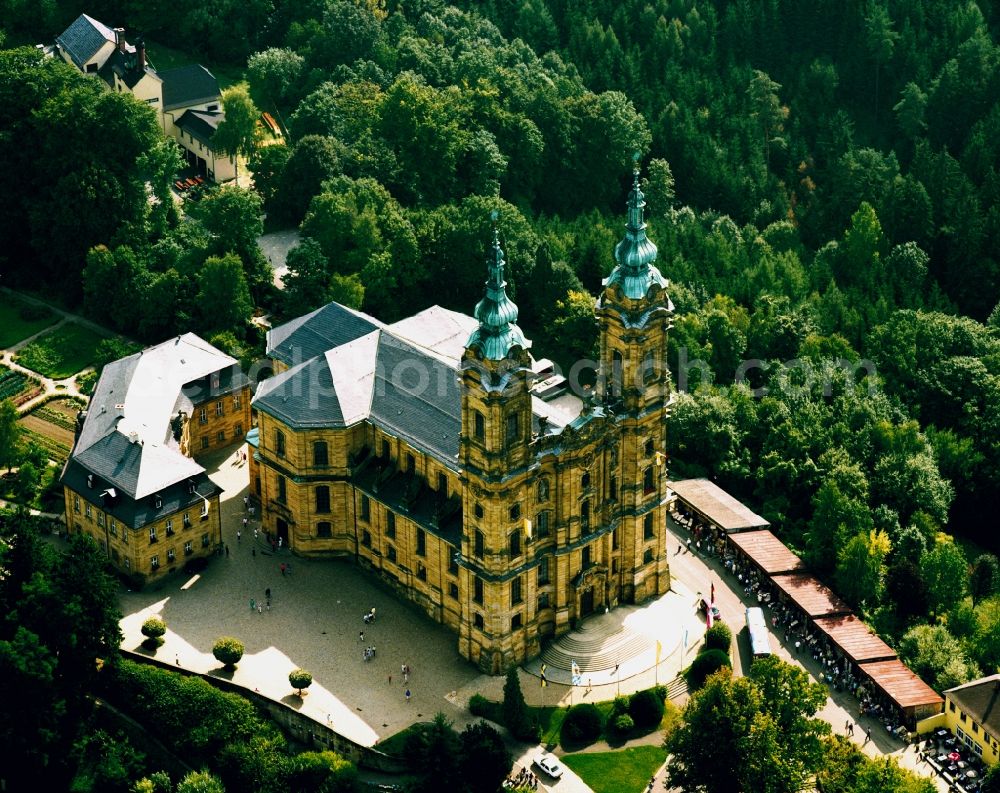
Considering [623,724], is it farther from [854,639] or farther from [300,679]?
[300,679]

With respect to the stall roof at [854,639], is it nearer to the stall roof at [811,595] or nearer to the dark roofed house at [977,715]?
the stall roof at [811,595]

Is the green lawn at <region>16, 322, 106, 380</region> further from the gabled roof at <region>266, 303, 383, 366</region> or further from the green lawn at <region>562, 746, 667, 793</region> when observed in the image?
the green lawn at <region>562, 746, 667, 793</region>

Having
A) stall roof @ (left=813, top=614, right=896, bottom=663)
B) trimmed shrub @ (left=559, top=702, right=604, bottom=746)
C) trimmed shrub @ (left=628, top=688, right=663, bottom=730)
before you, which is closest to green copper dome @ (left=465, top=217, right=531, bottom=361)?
trimmed shrub @ (left=559, top=702, right=604, bottom=746)

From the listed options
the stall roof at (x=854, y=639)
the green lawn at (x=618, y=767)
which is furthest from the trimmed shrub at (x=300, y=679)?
the stall roof at (x=854, y=639)

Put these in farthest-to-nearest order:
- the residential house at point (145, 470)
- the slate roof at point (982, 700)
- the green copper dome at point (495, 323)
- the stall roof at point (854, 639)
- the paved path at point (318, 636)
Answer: the residential house at point (145, 470) < the stall roof at point (854, 639) < the paved path at point (318, 636) < the slate roof at point (982, 700) < the green copper dome at point (495, 323)

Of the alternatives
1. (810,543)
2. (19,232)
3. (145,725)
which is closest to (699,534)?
(810,543)

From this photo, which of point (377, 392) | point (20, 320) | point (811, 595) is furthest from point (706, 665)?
point (20, 320)

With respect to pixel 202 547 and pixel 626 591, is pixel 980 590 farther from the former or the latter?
pixel 202 547
